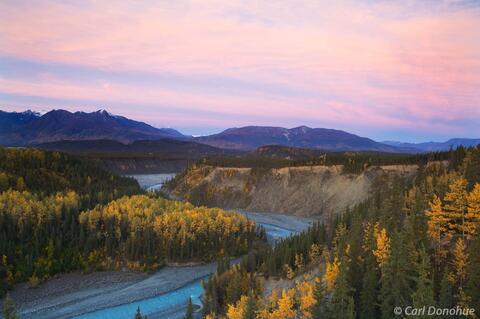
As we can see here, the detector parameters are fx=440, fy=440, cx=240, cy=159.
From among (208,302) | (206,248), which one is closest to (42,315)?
(208,302)

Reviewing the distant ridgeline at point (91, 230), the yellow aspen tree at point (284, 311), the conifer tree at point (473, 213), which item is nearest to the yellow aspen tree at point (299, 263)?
the yellow aspen tree at point (284, 311)

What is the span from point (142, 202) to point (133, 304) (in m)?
43.4

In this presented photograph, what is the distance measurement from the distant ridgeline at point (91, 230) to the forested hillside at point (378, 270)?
2918 cm

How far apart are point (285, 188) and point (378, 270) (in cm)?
11405

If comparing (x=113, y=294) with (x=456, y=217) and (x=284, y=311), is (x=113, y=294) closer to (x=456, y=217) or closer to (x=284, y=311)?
(x=284, y=311)

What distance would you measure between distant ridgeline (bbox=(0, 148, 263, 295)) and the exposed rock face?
4009 cm

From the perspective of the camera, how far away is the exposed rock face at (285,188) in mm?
141875

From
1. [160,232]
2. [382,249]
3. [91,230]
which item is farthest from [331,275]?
[91,230]

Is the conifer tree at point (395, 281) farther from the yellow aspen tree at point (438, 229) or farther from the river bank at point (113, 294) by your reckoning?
the river bank at point (113, 294)

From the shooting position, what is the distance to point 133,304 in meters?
68.5

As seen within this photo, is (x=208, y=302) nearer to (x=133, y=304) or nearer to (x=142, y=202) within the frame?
(x=133, y=304)

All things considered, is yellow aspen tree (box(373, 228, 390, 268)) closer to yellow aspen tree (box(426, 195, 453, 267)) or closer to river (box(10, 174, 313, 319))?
yellow aspen tree (box(426, 195, 453, 267))

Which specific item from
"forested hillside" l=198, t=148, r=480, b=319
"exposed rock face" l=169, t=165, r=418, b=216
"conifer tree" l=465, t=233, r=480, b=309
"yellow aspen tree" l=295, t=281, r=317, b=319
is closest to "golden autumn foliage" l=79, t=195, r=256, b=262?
"forested hillside" l=198, t=148, r=480, b=319

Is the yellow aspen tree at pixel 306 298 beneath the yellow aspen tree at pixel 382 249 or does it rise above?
beneath
